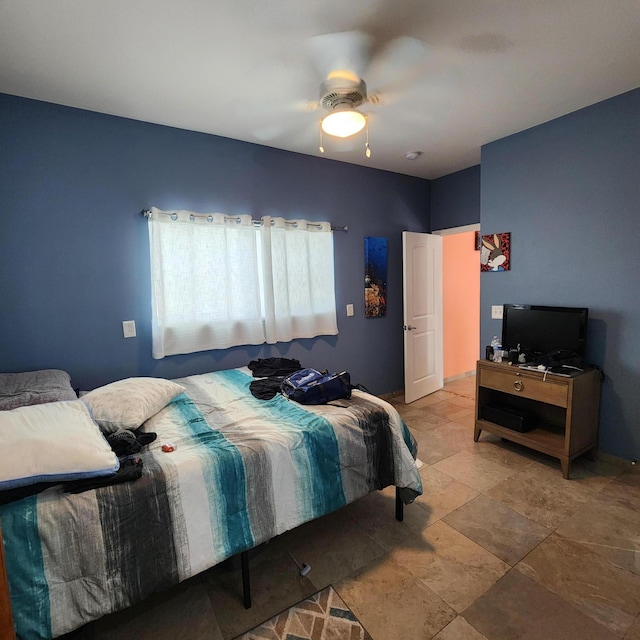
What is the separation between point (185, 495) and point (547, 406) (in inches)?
114

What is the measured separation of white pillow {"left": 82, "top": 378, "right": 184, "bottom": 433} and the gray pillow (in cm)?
15

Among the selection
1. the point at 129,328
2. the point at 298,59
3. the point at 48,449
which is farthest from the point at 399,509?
the point at 298,59

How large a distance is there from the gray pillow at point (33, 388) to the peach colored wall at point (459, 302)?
4299mm

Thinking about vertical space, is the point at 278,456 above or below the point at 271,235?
below

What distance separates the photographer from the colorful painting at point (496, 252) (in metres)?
3.14

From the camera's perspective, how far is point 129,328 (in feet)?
8.49

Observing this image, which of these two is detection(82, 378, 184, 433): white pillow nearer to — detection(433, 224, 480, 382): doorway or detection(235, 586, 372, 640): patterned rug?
detection(235, 586, 372, 640): patterned rug

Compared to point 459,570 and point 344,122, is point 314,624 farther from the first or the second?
point 344,122

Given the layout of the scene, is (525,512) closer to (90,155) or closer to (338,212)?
(338,212)

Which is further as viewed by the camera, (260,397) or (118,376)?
(118,376)

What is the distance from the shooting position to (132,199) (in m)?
2.56

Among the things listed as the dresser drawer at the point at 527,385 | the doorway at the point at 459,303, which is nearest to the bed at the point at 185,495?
the dresser drawer at the point at 527,385

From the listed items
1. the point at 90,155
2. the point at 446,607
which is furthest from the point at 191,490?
the point at 90,155

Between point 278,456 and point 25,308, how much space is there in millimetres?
1980
